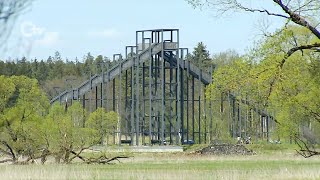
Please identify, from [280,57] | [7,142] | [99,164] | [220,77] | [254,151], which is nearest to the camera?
[280,57]

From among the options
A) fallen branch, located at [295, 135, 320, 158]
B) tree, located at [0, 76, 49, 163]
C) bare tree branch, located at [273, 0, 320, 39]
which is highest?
bare tree branch, located at [273, 0, 320, 39]

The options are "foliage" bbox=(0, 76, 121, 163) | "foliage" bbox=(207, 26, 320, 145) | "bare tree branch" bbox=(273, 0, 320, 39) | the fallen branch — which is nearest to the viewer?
"bare tree branch" bbox=(273, 0, 320, 39)

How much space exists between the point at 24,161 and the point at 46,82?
278 ft

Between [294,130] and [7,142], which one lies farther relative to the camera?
[294,130]

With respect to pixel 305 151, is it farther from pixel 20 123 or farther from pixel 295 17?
pixel 295 17

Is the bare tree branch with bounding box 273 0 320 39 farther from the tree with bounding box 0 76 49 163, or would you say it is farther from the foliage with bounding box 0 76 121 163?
the tree with bounding box 0 76 49 163

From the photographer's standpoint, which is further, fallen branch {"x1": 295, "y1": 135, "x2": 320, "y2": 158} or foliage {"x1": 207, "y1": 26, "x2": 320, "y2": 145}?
fallen branch {"x1": 295, "y1": 135, "x2": 320, "y2": 158}

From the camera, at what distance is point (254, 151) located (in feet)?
216

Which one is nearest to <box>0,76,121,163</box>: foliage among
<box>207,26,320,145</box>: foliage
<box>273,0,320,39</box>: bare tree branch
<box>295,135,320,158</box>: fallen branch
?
<box>295,135,320,158</box>: fallen branch

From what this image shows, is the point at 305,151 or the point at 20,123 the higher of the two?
the point at 20,123

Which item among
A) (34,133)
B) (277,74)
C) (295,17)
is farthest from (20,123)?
(295,17)

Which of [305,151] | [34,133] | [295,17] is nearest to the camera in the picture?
[295,17]

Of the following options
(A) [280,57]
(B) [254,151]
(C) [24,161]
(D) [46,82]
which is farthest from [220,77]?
(D) [46,82]

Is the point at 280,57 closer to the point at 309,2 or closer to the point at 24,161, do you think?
the point at 309,2
